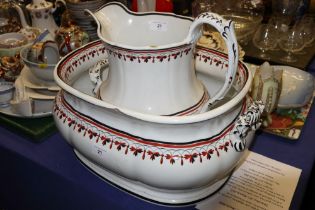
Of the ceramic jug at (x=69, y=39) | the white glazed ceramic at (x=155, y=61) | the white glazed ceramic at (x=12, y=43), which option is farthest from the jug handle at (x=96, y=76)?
the white glazed ceramic at (x=12, y=43)

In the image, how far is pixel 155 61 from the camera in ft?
1.37

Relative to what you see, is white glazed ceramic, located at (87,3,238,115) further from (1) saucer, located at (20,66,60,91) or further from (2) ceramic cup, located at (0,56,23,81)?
(2) ceramic cup, located at (0,56,23,81)

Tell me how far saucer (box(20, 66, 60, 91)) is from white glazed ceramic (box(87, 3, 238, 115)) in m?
0.17

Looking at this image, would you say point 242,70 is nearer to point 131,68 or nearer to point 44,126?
point 131,68

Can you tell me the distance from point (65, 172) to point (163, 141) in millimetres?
202

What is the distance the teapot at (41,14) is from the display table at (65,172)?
1.14ft

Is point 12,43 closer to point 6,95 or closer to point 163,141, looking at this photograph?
point 6,95

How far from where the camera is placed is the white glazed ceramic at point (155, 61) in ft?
1.32

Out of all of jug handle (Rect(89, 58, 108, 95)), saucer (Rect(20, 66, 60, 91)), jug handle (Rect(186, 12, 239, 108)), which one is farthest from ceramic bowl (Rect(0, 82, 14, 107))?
jug handle (Rect(186, 12, 239, 108))

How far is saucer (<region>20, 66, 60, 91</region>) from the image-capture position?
63 cm

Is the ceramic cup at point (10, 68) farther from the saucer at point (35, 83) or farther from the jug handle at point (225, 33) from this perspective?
the jug handle at point (225, 33)

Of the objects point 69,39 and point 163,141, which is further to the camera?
point 69,39

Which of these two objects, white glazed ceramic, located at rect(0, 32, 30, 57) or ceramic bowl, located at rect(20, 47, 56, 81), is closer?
ceramic bowl, located at rect(20, 47, 56, 81)

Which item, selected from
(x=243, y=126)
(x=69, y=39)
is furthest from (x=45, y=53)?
(x=243, y=126)
